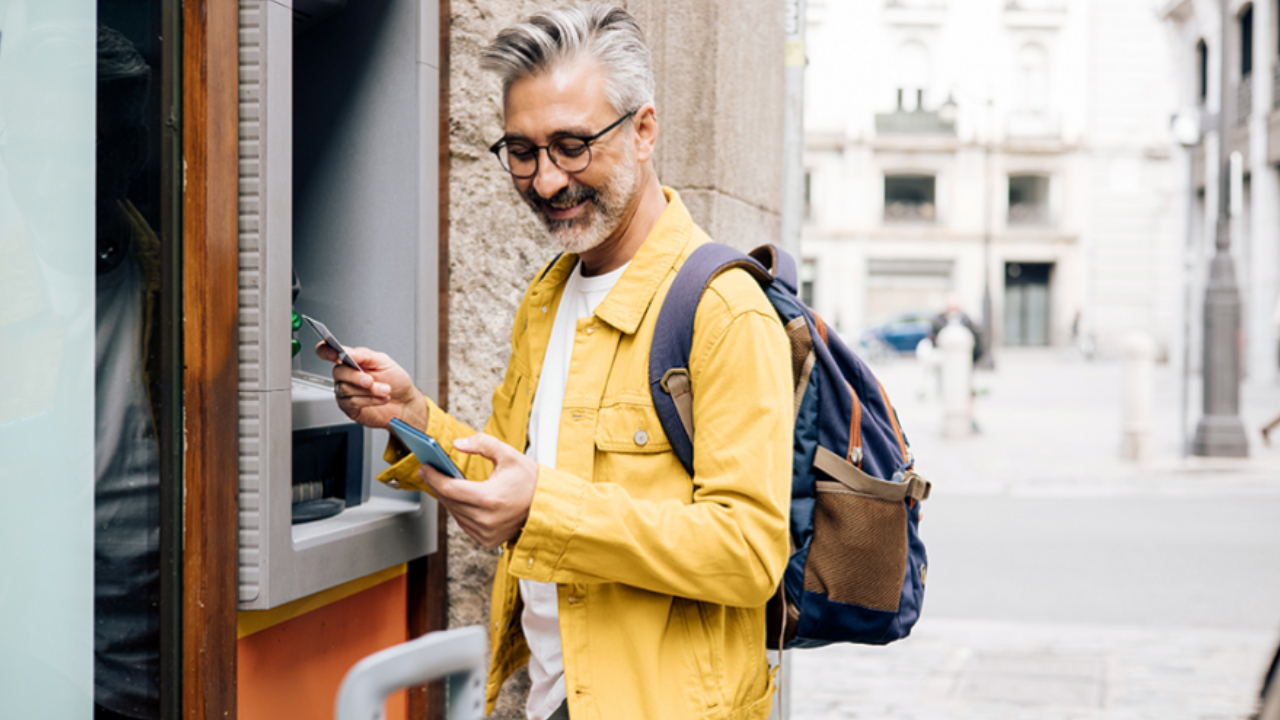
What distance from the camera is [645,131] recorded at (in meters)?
1.80

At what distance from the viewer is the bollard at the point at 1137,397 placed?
11.0m

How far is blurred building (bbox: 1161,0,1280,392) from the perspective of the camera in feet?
76.6

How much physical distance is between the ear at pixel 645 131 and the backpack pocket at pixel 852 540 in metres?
0.58

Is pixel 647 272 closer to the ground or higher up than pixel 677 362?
higher up

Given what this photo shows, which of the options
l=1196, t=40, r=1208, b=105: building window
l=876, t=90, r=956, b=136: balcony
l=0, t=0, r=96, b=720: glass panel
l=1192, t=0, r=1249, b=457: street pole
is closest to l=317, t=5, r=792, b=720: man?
l=0, t=0, r=96, b=720: glass panel

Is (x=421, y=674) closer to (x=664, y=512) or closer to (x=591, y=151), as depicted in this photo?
(x=664, y=512)

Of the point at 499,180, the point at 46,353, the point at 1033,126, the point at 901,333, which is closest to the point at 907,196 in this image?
the point at 1033,126

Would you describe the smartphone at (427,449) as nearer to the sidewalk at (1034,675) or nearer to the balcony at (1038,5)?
the sidewalk at (1034,675)

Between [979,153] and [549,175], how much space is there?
1558 inches

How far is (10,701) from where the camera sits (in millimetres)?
1733

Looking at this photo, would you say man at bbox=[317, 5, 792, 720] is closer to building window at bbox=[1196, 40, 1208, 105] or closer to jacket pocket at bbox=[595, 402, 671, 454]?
jacket pocket at bbox=[595, 402, 671, 454]

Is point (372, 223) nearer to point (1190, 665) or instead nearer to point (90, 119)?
point (90, 119)

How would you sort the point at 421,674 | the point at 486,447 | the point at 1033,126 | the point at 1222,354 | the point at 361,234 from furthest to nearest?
the point at 1033,126, the point at 1222,354, the point at 361,234, the point at 486,447, the point at 421,674

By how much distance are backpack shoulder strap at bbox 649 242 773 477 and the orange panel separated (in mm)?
895
